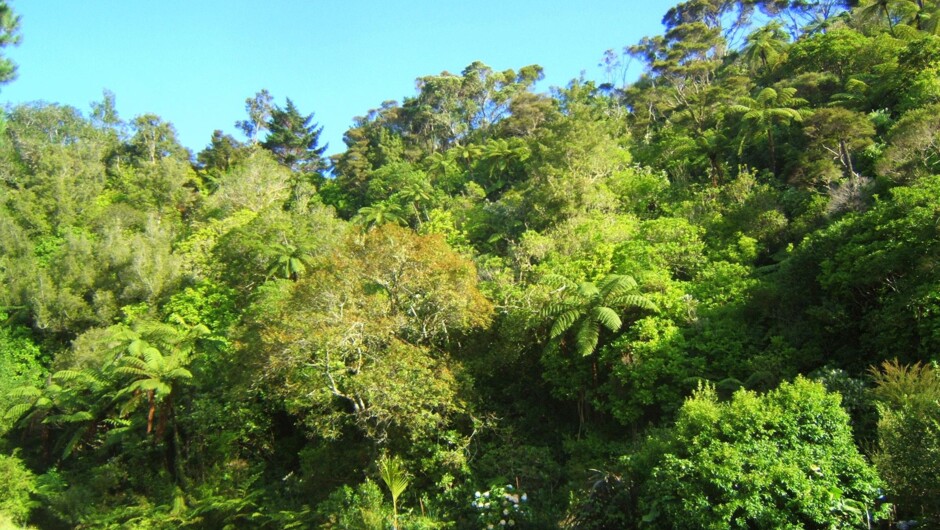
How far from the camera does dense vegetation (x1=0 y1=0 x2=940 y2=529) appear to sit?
380 inches

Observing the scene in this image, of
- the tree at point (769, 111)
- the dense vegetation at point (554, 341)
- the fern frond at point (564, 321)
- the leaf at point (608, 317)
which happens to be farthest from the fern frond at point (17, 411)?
the tree at point (769, 111)

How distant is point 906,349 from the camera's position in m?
11.5

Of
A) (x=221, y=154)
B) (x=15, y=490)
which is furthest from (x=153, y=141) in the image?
(x=15, y=490)

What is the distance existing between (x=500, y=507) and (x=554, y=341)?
177 inches

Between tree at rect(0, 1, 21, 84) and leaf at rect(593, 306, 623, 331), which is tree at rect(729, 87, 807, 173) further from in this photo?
tree at rect(0, 1, 21, 84)

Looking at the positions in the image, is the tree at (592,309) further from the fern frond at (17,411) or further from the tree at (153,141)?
the tree at (153,141)

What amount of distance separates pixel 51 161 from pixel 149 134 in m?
8.91

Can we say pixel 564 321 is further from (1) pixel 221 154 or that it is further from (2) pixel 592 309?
(1) pixel 221 154

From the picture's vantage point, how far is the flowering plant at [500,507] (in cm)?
1173

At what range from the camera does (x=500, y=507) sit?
12086 mm

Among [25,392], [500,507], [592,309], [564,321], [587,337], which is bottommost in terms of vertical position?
[500,507]

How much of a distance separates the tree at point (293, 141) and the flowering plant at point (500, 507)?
40216 millimetres

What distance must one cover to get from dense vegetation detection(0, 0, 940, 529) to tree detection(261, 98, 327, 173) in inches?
654

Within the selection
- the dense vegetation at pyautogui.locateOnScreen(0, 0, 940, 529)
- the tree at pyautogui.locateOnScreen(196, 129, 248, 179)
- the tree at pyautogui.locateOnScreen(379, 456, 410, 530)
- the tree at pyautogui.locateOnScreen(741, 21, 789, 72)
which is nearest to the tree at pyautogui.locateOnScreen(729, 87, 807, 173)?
the dense vegetation at pyautogui.locateOnScreen(0, 0, 940, 529)
